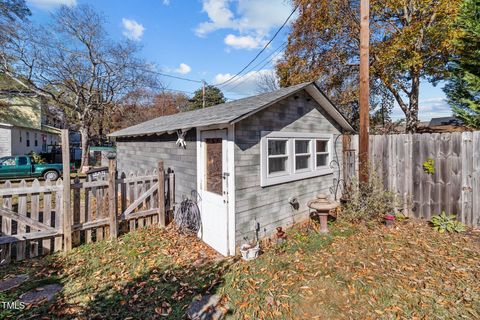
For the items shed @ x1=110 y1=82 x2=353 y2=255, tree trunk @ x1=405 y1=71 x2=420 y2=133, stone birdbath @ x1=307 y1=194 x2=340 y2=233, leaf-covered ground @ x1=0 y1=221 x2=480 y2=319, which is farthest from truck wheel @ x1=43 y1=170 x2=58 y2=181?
tree trunk @ x1=405 y1=71 x2=420 y2=133

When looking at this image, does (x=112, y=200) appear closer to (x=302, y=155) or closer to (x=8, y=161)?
(x=302, y=155)

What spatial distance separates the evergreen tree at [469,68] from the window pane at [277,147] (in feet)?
20.3

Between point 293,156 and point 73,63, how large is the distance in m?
20.1

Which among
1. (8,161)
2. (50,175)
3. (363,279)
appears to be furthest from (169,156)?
(8,161)

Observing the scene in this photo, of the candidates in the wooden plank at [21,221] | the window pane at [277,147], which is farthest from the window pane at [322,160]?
the wooden plank at [21,221]

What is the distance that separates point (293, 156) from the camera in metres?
6.07

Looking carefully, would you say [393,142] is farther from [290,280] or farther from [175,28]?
[175,28]

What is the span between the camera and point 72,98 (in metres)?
21.1

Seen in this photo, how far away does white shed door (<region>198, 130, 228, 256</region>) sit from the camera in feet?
16.3

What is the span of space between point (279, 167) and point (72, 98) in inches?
887

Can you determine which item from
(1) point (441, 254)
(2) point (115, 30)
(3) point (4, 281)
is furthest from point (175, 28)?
(1) point (441, 254)

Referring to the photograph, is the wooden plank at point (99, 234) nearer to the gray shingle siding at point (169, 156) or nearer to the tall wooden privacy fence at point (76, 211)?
the tall wooden privacy fence at point (76, 211)

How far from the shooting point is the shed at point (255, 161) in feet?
16.1

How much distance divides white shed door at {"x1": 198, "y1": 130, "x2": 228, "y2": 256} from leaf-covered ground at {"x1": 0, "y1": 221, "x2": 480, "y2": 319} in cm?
34
